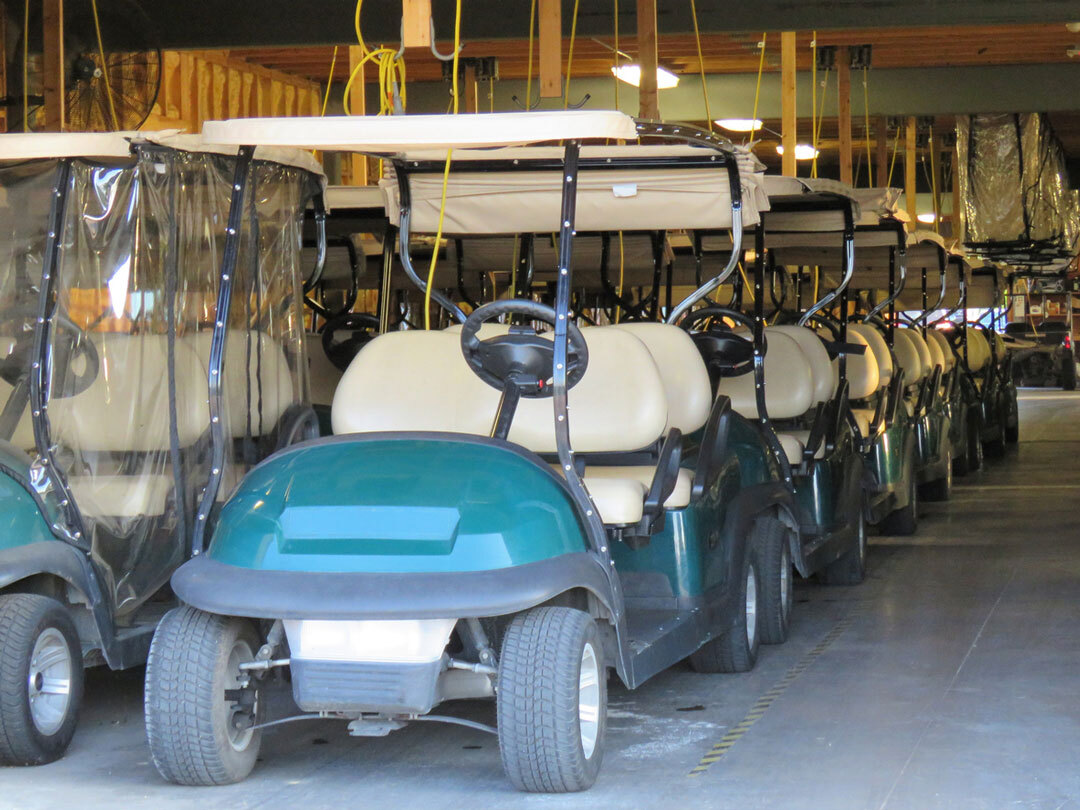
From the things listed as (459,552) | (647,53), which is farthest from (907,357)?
(459,552)

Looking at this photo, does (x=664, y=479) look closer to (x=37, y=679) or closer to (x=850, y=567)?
(x=37, y=679)

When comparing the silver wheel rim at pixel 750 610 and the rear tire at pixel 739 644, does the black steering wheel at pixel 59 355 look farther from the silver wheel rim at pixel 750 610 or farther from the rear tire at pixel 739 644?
the silver wheel rim at pixel 750 610

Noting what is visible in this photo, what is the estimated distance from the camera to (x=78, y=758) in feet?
13.8

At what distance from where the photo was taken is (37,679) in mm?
3955

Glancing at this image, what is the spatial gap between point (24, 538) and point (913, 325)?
919 cm

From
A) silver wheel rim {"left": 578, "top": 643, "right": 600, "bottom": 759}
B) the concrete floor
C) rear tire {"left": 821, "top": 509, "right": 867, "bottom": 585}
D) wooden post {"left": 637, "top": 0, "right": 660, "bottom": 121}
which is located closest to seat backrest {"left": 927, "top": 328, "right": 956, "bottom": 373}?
wooden post {"left": 637, "top": 0, "right": 660, "bottom": 121}

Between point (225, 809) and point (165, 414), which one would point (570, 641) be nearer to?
point (225, 809)

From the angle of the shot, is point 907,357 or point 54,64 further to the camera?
point 907,357

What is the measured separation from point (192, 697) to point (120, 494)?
3.19ft

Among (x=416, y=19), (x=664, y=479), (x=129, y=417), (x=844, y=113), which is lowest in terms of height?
(x=664, y=479)

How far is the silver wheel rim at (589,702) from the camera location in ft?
12.3

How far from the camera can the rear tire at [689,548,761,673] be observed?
16.9 ft

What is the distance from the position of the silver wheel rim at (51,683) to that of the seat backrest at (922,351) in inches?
292

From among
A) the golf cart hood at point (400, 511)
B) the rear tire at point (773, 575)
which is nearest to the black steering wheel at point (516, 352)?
the golf cart hood at point (400, 511)
